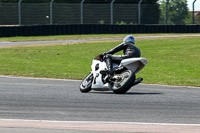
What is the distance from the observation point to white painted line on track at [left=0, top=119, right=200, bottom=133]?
24.6 ft

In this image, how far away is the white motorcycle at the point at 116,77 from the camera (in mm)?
11820

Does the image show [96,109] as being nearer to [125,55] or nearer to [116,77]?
[116,77]

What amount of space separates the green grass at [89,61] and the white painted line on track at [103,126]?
7.17 meters

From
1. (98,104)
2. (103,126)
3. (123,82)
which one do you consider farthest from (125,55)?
(103,126)

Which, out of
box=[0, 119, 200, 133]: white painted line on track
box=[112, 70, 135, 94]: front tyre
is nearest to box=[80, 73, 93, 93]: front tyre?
box=[112, 70, 135, 94]: front tyre

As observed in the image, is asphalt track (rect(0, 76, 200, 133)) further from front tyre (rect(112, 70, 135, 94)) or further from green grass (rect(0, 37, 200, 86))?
green grass (rect(0, 37, 200, 86))

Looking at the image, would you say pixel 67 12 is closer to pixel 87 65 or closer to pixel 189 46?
pixel 189 46

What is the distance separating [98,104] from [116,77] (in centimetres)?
184

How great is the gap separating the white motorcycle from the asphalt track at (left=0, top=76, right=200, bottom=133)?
18 cm

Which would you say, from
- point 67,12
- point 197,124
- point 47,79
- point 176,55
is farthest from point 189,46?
point 197,124

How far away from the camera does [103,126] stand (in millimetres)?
7762

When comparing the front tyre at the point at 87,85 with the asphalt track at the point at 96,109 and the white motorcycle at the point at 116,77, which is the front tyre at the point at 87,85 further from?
the asphalt track at the point at 96,109

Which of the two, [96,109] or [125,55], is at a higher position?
[125,55]

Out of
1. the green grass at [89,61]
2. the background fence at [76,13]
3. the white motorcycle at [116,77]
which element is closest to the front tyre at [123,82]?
the white motorcycle at [116,77]
